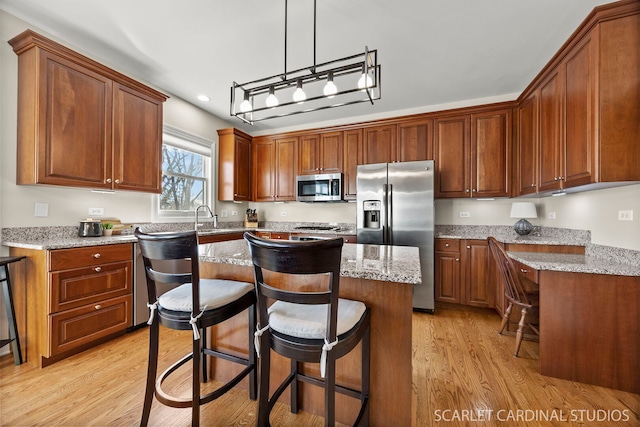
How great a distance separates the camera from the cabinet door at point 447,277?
3.22 metres

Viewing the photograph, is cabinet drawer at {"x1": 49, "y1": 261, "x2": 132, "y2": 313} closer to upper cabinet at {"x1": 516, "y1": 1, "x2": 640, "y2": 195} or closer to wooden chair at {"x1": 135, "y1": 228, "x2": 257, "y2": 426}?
wooden chair at {"x1": 135, "y1": 228, "x2": 257, "y2": 426}

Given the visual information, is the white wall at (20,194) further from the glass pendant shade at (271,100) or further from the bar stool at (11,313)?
the glass pendant shade at (271,100)

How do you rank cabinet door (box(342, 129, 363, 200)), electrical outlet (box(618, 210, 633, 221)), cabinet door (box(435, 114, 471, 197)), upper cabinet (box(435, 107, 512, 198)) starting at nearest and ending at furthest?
electrical outlet (box(618, 210, 633, 221))
upper cabinet (box(435, 107, 512, 198))
cabinet door (box(435, 114, 471, 197))
cabinet door (box(342, 129, 363, 200))

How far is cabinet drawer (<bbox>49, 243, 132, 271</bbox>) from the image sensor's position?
6.47 feet

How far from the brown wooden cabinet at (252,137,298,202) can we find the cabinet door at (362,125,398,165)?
1.16m

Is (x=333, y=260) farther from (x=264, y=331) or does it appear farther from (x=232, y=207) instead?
(x=232, y=207)

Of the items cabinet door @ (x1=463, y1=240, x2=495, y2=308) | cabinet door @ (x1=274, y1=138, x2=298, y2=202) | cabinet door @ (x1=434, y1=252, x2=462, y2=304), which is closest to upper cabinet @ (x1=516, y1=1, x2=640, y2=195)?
cabinet door @ (x1=463, y1=240, x2=495, y2=308)

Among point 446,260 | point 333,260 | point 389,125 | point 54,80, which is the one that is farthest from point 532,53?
point 54,80

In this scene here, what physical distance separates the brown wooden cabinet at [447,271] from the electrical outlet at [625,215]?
1.38 m

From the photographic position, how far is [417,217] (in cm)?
320

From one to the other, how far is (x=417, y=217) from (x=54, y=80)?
3.67 m

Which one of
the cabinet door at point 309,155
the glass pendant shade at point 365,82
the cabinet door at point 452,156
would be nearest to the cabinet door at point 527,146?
the cabinet door at point 452,156

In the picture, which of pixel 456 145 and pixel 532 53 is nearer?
pixel 532 53

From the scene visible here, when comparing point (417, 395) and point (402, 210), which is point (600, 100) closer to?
point (402, 210)
